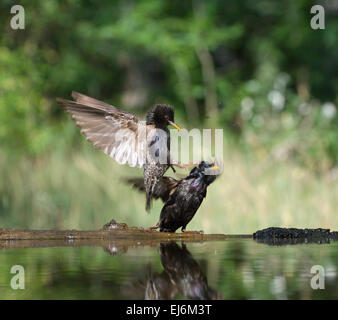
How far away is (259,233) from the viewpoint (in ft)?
16.9

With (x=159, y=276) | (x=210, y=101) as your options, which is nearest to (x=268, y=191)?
(x=159, y=276)

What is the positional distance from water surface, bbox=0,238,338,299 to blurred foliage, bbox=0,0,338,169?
9.82m

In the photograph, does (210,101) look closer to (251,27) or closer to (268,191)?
(251,27)

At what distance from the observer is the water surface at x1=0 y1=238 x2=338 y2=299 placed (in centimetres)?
312

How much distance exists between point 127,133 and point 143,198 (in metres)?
4.88

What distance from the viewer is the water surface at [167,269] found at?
3.12 m

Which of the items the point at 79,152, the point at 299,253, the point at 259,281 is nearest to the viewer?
the point at 259,281

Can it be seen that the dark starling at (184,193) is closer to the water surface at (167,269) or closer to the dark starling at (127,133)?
the dark starling at (127,133)

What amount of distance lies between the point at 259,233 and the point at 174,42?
12.5 meters

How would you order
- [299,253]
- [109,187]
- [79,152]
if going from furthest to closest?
[79,152], [109,187], [299,253]

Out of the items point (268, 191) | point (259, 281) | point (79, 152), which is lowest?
point (259, 281)

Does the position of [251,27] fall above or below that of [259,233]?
above

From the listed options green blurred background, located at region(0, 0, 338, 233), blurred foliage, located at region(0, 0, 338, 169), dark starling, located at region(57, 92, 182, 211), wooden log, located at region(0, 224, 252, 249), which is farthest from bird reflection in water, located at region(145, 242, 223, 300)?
blurred foliage, located at region(0, 0, 338, 169)

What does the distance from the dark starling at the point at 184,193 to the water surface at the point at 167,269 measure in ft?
1.27
